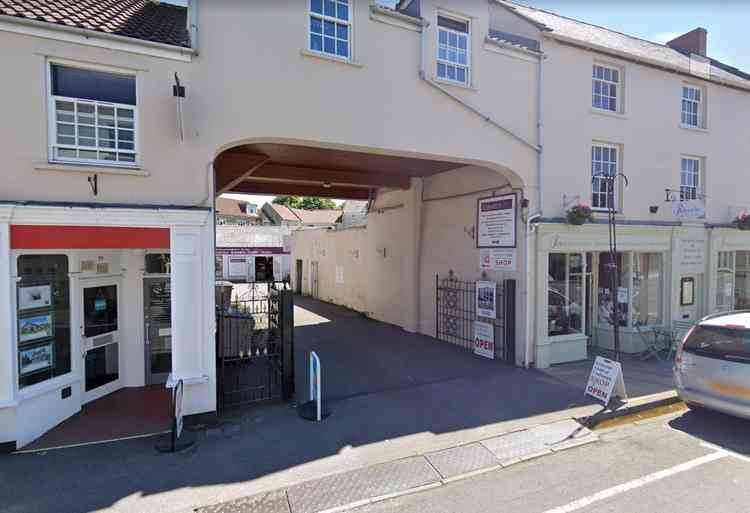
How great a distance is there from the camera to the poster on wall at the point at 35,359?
5949mm

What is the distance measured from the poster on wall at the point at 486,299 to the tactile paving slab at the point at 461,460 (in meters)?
4.74

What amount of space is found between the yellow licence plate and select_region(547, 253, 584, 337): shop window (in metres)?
3.88

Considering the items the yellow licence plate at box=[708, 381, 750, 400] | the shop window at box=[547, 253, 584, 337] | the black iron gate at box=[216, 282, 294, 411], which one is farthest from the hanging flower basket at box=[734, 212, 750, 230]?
the black iron gate at box=[216, 282, 294, 411]

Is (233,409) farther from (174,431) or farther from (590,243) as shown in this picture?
(590,243)

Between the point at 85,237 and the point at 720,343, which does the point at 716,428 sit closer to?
the point at 720,343

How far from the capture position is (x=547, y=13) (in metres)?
12.7

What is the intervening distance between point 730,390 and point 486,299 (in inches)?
199

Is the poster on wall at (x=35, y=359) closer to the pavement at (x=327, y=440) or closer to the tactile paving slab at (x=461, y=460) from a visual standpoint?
the pavement at (x=327, y=440)

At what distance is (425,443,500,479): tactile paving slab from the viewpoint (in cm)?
526

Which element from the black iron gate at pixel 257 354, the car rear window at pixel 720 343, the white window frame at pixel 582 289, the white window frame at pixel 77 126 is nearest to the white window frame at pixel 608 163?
the white window frame at pixel 582 289

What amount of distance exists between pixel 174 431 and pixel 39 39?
5.75 meters

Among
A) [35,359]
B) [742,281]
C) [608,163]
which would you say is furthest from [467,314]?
[742,281]

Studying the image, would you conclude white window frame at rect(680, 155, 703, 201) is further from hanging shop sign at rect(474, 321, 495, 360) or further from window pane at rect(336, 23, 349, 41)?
window pane at rect(336, 23, 349, 41)

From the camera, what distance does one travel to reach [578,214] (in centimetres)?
945
